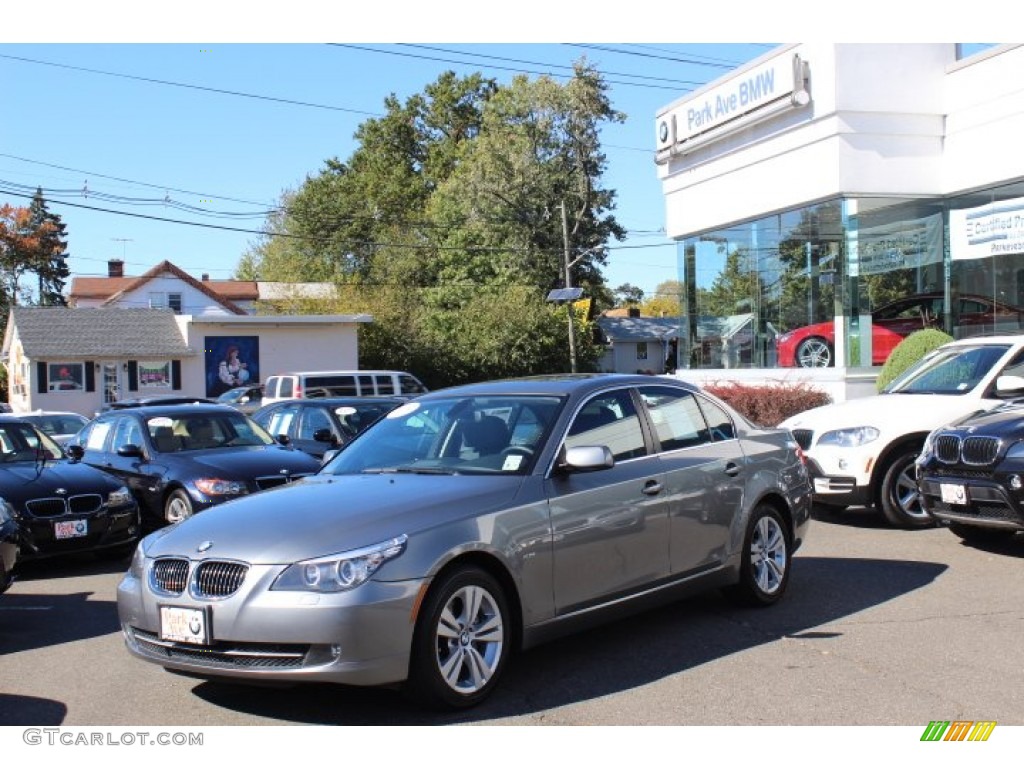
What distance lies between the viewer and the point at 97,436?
42.8ft

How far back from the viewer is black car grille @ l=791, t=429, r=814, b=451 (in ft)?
36.3

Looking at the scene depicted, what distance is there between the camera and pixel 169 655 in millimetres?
5266

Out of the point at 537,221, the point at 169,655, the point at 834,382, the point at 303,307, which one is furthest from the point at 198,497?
Answer: the point at 537,221

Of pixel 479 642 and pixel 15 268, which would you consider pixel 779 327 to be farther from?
pixel 15 268

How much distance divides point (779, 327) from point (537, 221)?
33370 millimetres

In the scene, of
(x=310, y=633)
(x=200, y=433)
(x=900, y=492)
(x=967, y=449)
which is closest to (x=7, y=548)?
(x=310, y=633)

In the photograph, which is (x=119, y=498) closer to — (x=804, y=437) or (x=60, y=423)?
(x=804, y=437)

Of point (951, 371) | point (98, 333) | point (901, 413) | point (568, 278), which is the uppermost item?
point (568, 278)

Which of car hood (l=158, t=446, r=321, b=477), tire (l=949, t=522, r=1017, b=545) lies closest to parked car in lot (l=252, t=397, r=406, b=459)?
car hood (l=158, t=446, r=321, b=477)

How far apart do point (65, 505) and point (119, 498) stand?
538 millimetres

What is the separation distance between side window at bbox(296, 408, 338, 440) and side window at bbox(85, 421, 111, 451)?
249cm

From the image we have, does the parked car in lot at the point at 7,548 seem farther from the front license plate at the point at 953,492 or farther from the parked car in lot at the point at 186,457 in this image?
the front license plate at the point at 953,492

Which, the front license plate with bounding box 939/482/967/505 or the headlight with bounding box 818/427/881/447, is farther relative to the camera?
the headlight with bounding box 818/427/881/447

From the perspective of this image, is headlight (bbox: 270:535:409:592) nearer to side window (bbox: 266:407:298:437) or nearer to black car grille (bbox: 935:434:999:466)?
black car grille (bbox: 935:434:999:466)
